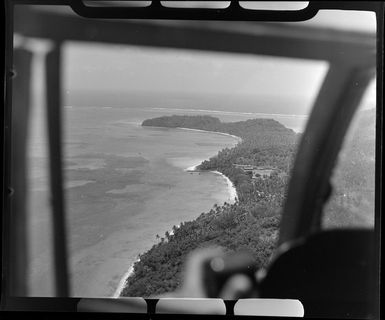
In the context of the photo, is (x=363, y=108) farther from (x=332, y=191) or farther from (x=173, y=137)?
(x=173, y=137)

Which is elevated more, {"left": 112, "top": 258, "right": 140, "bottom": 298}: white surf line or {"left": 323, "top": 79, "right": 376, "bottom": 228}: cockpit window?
{"left": 323, "top": 79, "right": 376, "bottom": 228}: cockpit window

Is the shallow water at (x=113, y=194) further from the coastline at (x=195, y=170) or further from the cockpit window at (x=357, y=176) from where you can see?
the cockpit window at (x=357, y=176)

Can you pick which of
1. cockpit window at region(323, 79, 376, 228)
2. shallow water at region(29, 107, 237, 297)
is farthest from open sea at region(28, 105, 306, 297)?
cockpit window at region(323, 79, 376, 228)

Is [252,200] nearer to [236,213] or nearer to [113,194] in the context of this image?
[236,213]

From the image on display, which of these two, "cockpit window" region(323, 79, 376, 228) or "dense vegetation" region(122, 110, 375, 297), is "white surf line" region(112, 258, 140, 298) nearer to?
"dense vegetation" region(122, 110, 375, 297)

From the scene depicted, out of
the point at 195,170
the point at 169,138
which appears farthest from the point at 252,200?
the point at 169,138
